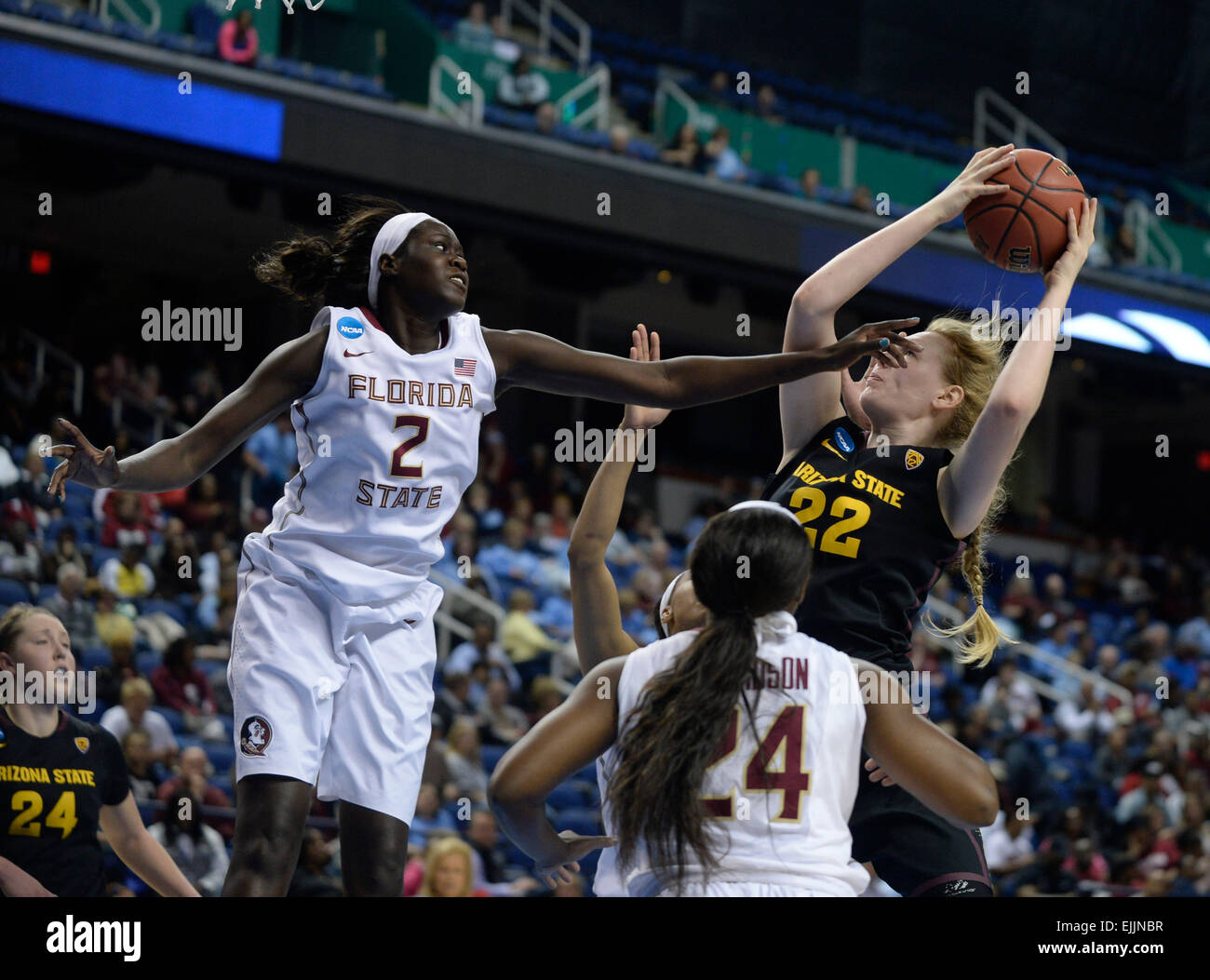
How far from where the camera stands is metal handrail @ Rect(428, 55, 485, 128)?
11281mm

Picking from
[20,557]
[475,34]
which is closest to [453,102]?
[475,34]

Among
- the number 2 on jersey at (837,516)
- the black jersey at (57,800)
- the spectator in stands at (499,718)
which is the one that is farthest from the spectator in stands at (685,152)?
the number 2 on jersey at (837,516)

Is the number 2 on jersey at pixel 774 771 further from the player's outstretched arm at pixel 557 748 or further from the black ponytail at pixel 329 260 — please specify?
the black ponytail at pixel 329 260

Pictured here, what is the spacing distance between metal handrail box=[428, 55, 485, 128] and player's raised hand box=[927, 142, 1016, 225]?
810 centimetres

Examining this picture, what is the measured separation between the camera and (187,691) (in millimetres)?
7898

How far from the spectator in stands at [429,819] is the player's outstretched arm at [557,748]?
546 cm

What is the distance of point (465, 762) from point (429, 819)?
0.49 metres

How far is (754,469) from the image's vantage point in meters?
15.7

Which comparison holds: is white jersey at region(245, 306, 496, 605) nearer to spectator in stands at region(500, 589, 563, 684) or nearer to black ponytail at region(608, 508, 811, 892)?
black ponytail at region(608, 508, 811, 892)

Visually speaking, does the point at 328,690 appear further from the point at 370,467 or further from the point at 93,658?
the point at 93,658

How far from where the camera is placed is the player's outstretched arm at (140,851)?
3.88 m

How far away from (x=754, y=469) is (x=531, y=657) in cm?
664

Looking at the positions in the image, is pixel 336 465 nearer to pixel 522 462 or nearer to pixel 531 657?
pixel 531 657
